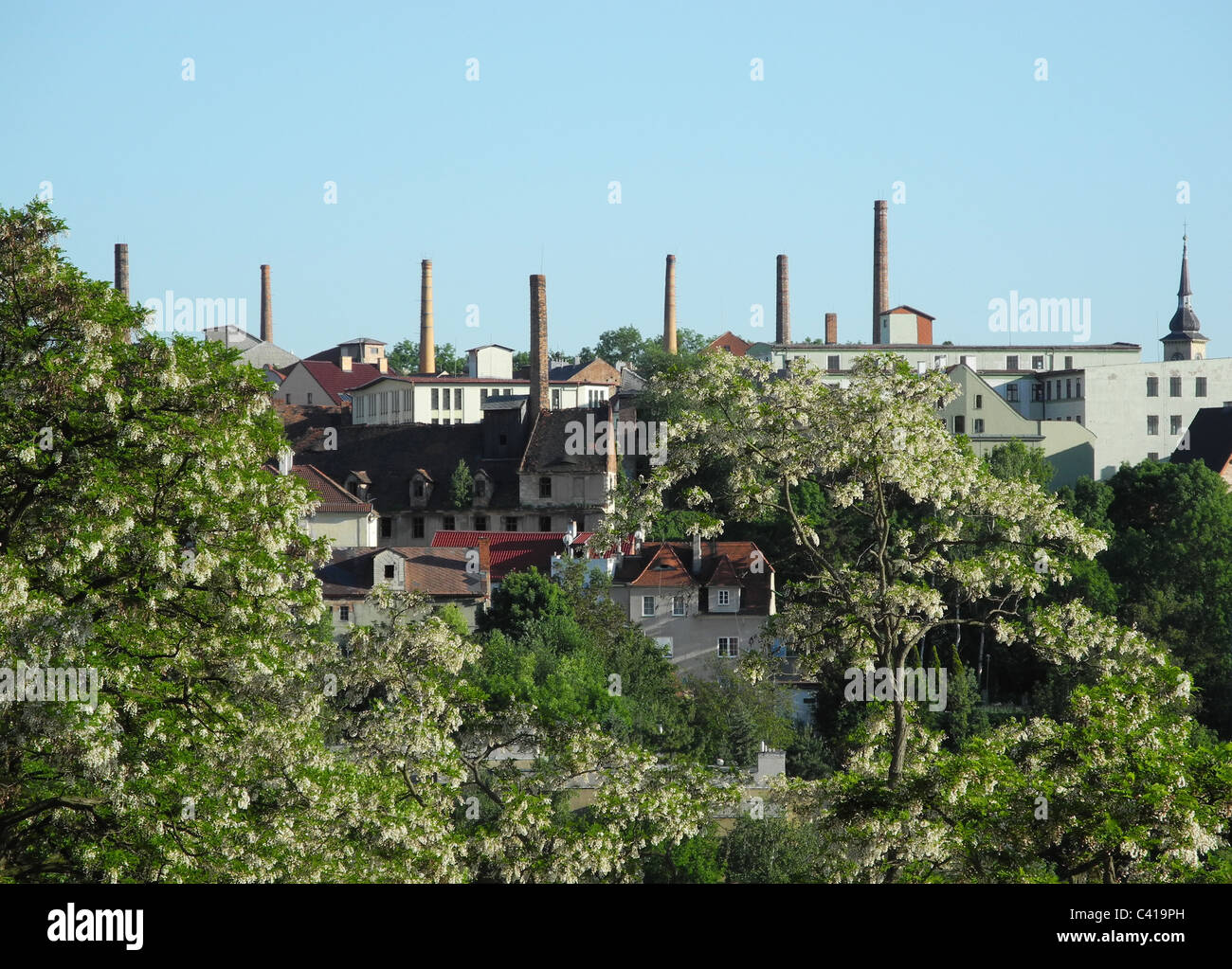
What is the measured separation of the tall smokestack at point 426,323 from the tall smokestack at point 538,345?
64.6 ft

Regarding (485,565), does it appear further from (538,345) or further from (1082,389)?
(1082,389)

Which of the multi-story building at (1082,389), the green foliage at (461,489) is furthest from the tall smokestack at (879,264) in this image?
the green foliage at (461,489)

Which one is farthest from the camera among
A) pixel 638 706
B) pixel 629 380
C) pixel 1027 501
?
pixel 629 380

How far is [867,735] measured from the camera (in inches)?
659

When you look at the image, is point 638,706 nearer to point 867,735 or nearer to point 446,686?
point 446,686

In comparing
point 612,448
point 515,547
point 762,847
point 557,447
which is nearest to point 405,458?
point 557,447

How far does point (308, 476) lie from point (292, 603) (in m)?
62.9

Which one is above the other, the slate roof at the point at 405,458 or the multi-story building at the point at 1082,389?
the multi-story building at the point at 1082,389

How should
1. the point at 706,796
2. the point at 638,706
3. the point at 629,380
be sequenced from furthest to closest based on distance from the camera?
the point at 629,380 < the point at 638,706 < the point at 706,796

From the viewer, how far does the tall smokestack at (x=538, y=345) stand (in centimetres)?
9006

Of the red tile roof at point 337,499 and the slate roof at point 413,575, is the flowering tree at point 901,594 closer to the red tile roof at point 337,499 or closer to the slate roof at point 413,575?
the slate roof at point 413,575

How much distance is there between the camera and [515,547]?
75000 mm

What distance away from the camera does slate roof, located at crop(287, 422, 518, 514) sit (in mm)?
85750
